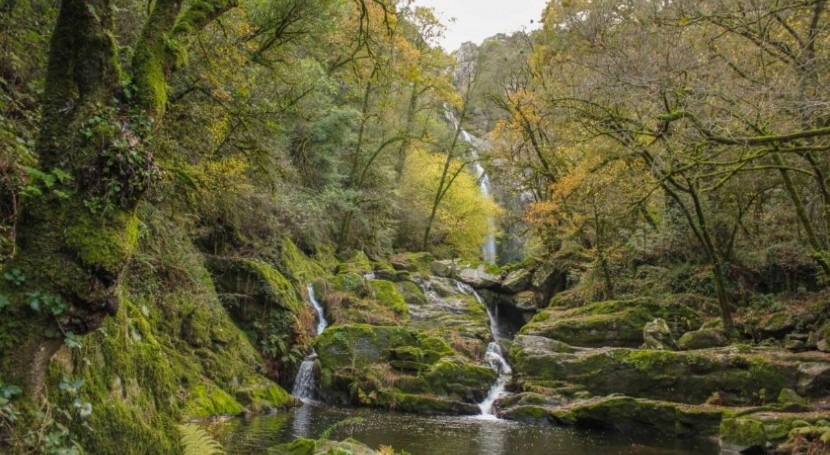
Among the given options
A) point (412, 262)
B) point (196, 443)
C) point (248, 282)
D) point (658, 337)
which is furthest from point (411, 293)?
point (196, 443)

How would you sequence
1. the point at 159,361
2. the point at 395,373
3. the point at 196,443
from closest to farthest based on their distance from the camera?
1. the point at 196,443
2. the point at 159,361
3. the point at 395,373

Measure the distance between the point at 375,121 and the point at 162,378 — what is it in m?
21.2

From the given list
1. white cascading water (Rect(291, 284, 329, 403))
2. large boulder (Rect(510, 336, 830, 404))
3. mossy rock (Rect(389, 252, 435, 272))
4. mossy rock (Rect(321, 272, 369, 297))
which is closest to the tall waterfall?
mossy rock (Rect(389, 252, 435, 272))

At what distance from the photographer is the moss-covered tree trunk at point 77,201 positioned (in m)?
3.65

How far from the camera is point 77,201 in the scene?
3.80 m

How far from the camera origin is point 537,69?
22.2 metres

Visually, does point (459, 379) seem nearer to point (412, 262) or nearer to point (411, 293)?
point (411, 293)

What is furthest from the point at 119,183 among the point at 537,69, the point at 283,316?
the point at 537,69

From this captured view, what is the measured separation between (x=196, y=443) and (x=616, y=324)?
14505 mm

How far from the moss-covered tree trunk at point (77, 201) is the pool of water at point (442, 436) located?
575 centimetres

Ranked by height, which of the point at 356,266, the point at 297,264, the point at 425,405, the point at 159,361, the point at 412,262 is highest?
the point at 412,262

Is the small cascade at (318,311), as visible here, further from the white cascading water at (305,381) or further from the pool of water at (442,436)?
the pool of water at (442,436)

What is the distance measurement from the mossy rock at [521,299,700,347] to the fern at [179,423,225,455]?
45.1ft

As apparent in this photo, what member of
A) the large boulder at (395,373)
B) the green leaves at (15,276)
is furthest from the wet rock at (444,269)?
the green leaves at (15,276)
